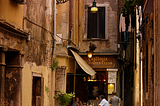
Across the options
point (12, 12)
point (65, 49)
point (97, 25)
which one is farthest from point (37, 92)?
point (97, 25)

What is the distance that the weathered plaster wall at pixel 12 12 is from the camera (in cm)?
817

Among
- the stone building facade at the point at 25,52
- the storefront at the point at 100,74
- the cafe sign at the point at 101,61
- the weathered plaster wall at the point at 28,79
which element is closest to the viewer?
the stone building facade at the point at 25,52

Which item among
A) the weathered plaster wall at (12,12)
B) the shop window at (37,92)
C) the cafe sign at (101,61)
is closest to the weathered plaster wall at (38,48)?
the shop window at (37,92)

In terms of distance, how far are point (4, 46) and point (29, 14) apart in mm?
2447

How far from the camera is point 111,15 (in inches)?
805

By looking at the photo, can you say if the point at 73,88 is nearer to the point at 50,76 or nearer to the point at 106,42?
the point at 106,42

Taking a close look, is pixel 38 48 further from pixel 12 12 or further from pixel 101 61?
pixel 101 61

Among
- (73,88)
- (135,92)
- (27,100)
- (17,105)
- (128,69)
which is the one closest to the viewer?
(17,105)

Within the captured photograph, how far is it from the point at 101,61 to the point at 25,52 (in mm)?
10976

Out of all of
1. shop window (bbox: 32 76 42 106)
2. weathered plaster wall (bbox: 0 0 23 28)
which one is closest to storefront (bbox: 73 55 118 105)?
shop window (bbox: 32 76 42 106)

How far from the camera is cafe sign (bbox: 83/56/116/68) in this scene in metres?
20.5

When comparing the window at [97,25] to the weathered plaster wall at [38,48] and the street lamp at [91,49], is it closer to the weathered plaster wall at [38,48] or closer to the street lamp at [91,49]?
the street lamp at [91,49]

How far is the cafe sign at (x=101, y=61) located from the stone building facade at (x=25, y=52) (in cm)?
771

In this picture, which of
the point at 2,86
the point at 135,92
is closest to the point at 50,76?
the point at 2,86
